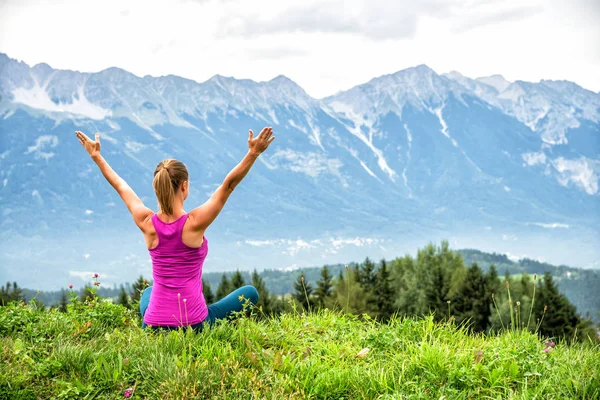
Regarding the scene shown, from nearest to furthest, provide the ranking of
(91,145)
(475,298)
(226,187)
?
(226,187) → (91,145) → (475,298)

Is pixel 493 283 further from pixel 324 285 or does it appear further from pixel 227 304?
pixel 227 304

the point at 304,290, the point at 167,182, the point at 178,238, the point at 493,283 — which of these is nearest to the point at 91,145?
the point at 167,182

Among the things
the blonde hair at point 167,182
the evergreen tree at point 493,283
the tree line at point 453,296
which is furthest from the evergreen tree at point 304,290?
the evergreen tree at point 493,283

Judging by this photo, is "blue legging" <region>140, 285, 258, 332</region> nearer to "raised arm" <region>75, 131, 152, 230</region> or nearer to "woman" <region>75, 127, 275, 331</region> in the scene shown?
"woman" <region>75, 127, 275, 331</region>

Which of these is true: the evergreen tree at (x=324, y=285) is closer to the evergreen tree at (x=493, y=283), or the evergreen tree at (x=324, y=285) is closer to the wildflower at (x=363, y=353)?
the evergreen tree at (x=493, y=283)

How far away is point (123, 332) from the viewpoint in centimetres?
747

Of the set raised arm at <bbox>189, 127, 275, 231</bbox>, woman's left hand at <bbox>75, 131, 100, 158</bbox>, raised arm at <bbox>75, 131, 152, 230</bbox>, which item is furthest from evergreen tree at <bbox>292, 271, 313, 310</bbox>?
woman's left hand at <bbox>75, 131, 100, 158</bbox>

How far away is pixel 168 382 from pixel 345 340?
2.64 m

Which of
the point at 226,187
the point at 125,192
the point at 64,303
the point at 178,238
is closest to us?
the point at 226,187

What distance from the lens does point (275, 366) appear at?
19.9ft

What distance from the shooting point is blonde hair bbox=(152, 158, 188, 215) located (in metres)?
6.84

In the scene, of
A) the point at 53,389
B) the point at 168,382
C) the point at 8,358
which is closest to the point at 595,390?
the point at 168,382

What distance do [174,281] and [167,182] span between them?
1178 mm

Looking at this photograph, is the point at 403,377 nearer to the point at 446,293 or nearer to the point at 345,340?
the point at 345,340
